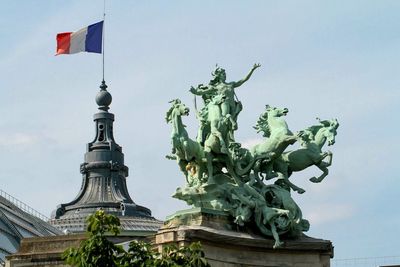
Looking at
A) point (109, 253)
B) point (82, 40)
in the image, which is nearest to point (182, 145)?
point (109, 253)

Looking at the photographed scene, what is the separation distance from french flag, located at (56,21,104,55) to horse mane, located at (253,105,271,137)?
1723cm

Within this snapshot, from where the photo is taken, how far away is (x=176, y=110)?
59125 mm

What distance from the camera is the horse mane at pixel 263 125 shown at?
6344 cm

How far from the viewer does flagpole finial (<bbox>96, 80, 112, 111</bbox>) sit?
121 m

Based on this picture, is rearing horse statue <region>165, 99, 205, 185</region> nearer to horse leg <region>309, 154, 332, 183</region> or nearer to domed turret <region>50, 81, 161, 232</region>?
horse leg <region>309, 154, 332, 183</region>

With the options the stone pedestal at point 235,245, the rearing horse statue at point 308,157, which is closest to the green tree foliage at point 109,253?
the stone pedestal at point 235,245

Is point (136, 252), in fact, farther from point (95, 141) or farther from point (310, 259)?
point (95, 141)

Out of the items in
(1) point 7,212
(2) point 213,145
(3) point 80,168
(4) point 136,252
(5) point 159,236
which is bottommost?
(4) point 136,252

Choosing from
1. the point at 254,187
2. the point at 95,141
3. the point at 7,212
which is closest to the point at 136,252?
the point at 254,187

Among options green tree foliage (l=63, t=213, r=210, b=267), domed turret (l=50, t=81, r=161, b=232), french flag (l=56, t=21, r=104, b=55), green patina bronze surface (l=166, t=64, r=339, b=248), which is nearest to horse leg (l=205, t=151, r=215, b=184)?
green patina bronze surface (l=166, t=64, r=339, b=248)

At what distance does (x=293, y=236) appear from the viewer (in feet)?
202

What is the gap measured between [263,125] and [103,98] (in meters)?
58.5

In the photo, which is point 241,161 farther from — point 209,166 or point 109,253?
point 109,253

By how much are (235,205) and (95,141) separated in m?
63.2
